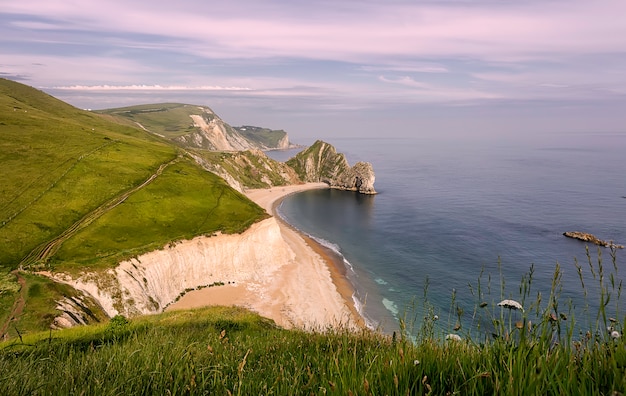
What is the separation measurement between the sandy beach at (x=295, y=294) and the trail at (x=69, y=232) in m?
20.0

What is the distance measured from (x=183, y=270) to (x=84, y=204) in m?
27.1

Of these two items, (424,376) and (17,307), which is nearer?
(424,376)

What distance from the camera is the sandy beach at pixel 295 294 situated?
57.4 metres

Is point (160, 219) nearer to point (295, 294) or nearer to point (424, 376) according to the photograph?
point (295, 294)

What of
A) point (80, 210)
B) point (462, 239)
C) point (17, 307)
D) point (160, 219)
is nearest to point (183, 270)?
point (160, 219)

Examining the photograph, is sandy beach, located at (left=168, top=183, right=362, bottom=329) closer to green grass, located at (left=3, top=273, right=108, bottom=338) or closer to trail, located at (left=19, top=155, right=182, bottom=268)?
green grass, located at (left=3, top=273, right=108, bottom=338)

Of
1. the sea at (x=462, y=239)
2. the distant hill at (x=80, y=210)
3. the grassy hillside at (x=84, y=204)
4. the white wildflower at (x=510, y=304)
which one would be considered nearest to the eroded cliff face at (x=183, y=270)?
the distant hill at (x=80, y=210)

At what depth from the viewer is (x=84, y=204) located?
233 feet

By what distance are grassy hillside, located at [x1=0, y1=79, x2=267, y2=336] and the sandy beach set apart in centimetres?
1221

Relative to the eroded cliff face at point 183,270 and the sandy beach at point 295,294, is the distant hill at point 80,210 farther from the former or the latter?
the sandy beach at point 295,294

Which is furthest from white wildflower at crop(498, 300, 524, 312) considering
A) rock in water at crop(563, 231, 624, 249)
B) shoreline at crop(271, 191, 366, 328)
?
rock in water at crop(563, 231, 624, 249)

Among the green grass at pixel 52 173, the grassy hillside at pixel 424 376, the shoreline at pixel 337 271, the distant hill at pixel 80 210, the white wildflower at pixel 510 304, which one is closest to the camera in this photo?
the grassy hillside at pixel 424 376

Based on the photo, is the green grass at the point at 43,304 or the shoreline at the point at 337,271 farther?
the shoreline at the point at 337,271

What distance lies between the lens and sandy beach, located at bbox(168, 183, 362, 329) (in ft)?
188
